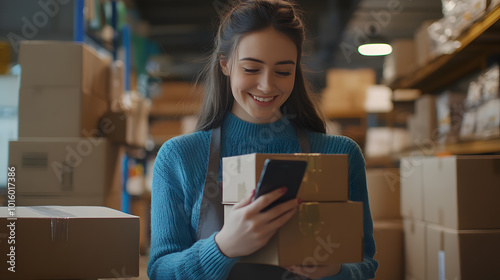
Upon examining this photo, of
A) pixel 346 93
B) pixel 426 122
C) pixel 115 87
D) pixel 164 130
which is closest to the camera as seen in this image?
pixel 115 87

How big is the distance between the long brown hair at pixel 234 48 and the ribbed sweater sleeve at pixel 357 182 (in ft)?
0.31

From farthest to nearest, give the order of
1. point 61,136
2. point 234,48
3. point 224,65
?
point 61,136, point 224,65, point 234,48

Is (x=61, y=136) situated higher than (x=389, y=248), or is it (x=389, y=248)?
(x=61, y=136)

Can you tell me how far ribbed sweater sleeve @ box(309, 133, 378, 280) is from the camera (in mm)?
1375

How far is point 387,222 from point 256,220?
204cm

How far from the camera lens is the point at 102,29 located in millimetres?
3857

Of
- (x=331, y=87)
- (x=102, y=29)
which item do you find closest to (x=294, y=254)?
(x=102, y=29)

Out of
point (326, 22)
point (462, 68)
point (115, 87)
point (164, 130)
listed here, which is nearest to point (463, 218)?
point (462, 68)

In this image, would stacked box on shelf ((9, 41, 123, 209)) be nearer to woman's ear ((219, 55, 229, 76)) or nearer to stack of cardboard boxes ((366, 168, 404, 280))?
woman's ear ((219, 55, 229, 76))

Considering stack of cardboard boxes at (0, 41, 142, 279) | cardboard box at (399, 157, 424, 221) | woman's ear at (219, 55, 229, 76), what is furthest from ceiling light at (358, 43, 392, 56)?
woman's ear at (219, 55, 229, 76)

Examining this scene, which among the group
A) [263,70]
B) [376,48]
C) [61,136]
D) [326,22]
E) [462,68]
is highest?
[326,22]

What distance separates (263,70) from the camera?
1321 millimetres

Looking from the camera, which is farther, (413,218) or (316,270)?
(413,218)

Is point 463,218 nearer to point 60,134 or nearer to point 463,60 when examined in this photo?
point 463,60
